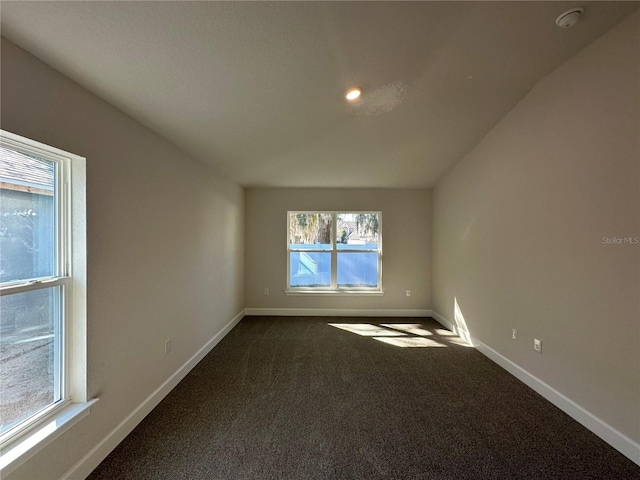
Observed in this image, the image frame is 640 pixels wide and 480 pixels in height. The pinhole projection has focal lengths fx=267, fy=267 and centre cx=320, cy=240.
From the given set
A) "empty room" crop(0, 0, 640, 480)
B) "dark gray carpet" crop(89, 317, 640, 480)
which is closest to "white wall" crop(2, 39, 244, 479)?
"empty room" crop(0, 0, 640, 480)

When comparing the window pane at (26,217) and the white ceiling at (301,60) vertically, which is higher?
the white ceiling at (301,60)

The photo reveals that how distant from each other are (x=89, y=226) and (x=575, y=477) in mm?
3166

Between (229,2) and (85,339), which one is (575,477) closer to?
(85,339)

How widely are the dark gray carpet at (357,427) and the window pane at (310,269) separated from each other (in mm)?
1928

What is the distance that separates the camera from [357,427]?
6.28 ft

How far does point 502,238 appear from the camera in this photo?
286cm

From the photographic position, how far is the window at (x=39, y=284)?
50.6 inches

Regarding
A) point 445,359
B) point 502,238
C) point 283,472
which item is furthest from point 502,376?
point 283,472

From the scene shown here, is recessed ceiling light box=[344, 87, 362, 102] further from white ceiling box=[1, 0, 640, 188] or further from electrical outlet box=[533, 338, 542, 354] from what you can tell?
electrical outlet box=[533, 338, 542, 354]

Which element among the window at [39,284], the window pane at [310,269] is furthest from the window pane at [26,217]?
the window pane at [310,269]

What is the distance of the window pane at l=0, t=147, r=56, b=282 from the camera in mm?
1281

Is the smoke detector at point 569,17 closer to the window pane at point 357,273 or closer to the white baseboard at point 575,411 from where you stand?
the white baseboard at point 575,411
